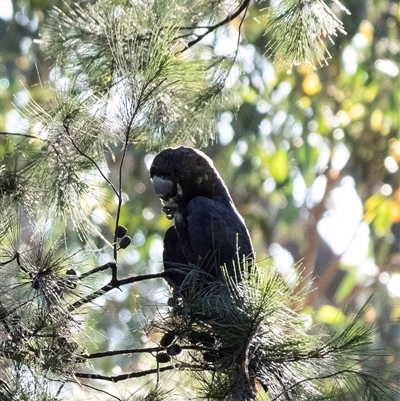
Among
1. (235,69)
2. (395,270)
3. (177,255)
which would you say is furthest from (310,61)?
(395,270)

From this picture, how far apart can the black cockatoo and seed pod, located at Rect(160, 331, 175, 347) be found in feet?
1.30

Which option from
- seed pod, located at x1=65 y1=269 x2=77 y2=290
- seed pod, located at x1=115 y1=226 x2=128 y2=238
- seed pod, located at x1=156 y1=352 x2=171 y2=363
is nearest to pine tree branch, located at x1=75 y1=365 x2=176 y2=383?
seed pod, located at x1=156 y1=352 x2=171 y2=363

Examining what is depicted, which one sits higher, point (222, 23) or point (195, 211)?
point (222, 23)

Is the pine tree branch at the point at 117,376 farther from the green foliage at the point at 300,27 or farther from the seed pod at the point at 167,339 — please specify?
the green foliage at the point at 300,27

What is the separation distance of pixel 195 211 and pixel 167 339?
23.9 inches

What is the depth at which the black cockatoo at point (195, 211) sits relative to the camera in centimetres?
229

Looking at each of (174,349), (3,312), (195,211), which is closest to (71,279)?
(3,312)

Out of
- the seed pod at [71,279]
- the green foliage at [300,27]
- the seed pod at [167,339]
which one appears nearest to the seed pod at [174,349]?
the seed pod at [167,339]

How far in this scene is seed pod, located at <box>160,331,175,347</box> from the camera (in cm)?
181

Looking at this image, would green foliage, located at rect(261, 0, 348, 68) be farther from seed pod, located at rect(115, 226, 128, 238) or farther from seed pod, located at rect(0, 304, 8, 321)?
seed pod, located at rect(0, 304, 8, 321)

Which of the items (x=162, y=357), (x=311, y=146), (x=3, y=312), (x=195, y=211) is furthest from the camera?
(x=311, y=146)

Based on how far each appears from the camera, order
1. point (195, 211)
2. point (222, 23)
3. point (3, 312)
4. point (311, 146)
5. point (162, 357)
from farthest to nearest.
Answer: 1. point (311, 146)
2. point (222, 23)
3. point (195, 211)
4. point (162, 357)
5. point (3, 312)

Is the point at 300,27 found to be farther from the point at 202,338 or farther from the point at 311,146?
the point at 311,146

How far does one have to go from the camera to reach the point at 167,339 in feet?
6.00
